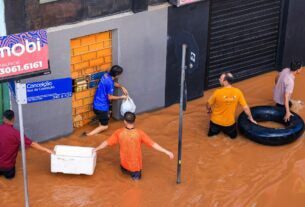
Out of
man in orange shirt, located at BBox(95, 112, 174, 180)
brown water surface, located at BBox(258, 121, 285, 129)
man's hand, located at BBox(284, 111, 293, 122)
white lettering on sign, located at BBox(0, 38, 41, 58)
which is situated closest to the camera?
white lettering on sign, located at BBox(0, 38, 41, 58)

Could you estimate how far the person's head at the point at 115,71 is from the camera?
1330cm

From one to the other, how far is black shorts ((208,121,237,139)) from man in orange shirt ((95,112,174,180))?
1.95m

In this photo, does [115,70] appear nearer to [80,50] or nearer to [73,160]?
[80,50]

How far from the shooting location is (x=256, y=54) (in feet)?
53.8

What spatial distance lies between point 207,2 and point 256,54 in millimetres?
2301

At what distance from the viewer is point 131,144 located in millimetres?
11984

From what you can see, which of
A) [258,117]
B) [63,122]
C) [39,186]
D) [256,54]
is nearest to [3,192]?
[39,186]

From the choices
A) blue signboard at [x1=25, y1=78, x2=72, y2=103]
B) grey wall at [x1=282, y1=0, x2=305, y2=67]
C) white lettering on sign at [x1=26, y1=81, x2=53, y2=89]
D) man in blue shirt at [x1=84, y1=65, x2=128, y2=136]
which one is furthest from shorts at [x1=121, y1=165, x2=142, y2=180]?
grey wall at [x1=282, y1=0, x2=305, y2=67]

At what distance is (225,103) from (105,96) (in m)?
2.23

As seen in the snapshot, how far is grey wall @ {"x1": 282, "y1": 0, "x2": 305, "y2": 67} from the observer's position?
16.4 m

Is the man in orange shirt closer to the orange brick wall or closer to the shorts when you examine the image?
the shorts

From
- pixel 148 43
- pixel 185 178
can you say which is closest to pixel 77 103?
pixel 148 43

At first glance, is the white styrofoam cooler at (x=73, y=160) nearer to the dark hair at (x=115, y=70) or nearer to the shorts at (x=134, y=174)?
the shorts at (x=134, y=174)

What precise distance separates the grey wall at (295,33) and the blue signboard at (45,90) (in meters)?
6.32
